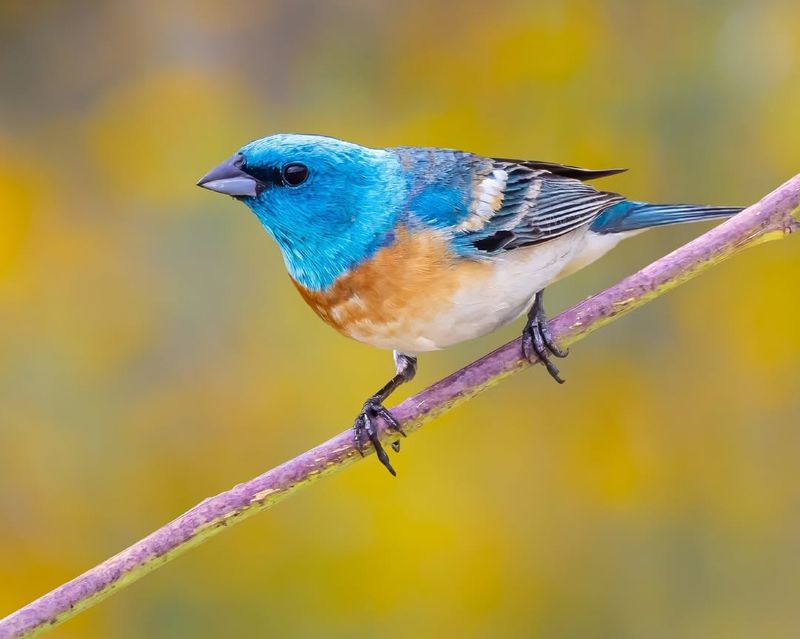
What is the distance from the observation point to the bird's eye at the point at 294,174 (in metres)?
1.72

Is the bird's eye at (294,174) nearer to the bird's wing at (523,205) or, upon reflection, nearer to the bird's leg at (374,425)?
the bird's wing at (523,205)

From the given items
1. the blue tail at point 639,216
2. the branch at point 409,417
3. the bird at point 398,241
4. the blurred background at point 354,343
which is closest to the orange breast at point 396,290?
the bird at point 398,241

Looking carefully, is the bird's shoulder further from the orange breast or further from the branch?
the branch

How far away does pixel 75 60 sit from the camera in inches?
116

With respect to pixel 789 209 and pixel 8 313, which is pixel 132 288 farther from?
pixel 789 209

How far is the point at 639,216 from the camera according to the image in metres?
1.98

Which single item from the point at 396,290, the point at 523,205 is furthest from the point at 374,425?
the point at 523,205

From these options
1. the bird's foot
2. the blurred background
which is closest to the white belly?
the bird's foot

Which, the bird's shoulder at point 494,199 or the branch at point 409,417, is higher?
the bird's shoulder at point 494,199

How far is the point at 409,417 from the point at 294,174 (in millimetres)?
453

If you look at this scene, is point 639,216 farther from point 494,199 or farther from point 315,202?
point 315,202

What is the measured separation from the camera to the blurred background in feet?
8.96

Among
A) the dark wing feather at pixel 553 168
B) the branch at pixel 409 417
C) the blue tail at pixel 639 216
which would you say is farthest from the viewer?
the dark wing feather at pixel 553 168

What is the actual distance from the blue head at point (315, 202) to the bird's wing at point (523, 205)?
0.16 meters
